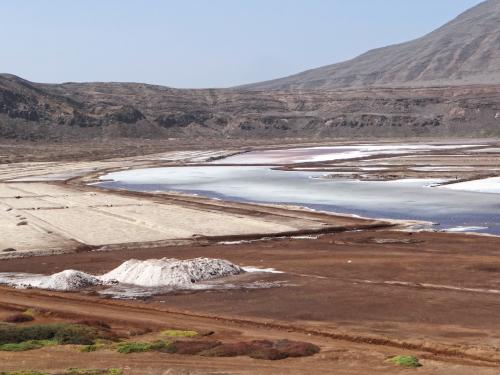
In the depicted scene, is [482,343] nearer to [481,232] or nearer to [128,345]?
[128,345]

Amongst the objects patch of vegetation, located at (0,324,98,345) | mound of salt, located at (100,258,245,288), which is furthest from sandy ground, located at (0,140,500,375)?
mound of salt, located at (100,258,245,288)

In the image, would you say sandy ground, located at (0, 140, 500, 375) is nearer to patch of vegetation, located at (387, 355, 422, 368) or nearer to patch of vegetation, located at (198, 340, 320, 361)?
patch of vegetation, located at (387, 355, 422, 368)

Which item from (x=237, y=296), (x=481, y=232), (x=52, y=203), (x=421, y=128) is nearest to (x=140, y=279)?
(x=237, y=296)

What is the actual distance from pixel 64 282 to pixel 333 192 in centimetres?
3195

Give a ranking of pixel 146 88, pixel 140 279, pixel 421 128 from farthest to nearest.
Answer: pixel 146 88 < pixel 421 128 < pixel 140 279

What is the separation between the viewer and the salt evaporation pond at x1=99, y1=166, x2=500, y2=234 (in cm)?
4398

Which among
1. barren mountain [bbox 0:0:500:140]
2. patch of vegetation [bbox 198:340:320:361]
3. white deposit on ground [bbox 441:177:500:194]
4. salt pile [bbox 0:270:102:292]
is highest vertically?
barren mountain [bbox 0:0:500:140]

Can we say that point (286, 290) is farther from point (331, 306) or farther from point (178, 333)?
point (178, 333)

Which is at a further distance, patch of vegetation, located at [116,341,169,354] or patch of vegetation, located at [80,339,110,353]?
patch of vegetation, located at [80,339,110,353]

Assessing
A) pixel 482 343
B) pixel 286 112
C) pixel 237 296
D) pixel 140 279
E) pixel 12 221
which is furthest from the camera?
pixel 286 112

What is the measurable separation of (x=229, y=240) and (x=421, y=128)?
132 meters

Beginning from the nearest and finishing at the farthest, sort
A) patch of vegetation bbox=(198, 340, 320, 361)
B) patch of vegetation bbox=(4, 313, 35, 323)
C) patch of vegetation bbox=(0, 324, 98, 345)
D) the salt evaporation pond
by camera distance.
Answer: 1. patch of vegetation bbox=(198, 340, 320, 361)
2. patch of vegetation bbox=(0, 324, 98, 345)
3. patch of vegetation bbox=(4, 313, 35, 323)
4. the salt evaporation pond

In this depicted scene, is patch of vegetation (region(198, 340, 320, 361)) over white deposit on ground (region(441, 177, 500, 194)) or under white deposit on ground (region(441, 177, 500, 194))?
under

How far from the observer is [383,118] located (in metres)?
168
